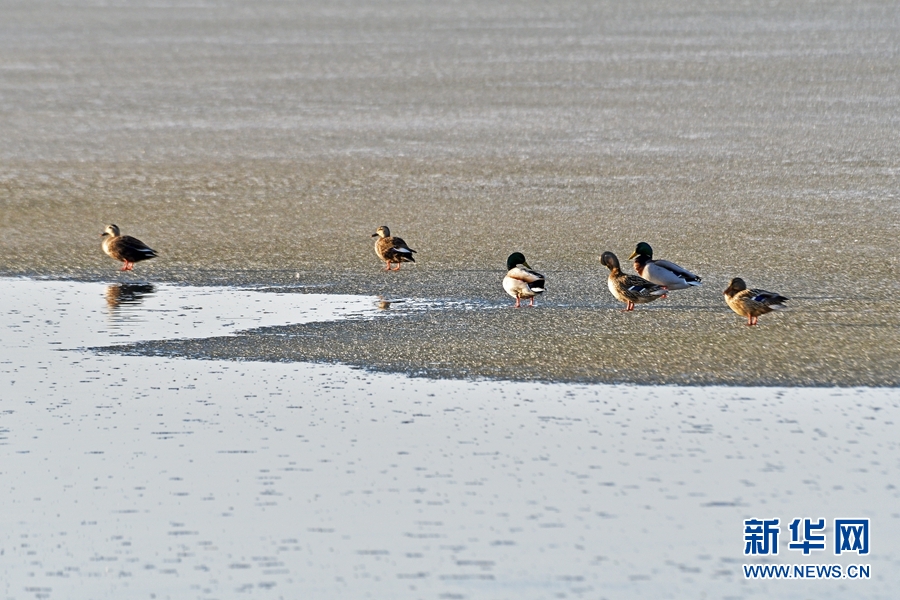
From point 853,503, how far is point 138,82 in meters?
19.0

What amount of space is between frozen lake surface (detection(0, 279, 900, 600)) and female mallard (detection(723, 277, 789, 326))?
52.7 inches

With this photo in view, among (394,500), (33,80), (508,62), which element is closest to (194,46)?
(33,80)

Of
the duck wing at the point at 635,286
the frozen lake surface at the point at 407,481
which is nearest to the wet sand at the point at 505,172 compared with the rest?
the duck wing at the point at 635,286

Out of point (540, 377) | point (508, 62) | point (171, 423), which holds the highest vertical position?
point (508, 62)

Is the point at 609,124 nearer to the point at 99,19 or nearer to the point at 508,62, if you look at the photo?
the point at 508,62

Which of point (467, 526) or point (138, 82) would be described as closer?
point (467, 526)

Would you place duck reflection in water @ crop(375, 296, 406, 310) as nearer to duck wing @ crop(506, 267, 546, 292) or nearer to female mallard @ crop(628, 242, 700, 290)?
duck wing @ crop(506, 267, 546, 292)

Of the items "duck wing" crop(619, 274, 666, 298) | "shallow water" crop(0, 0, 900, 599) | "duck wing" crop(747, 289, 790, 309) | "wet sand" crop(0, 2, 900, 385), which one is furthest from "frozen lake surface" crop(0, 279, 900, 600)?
"duck wing" crop(619, 274, 666, 298)

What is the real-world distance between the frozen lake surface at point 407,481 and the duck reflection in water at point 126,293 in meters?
1.61

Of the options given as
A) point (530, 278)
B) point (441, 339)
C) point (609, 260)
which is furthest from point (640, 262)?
point (441, 339)

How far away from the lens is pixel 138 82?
23406 mm

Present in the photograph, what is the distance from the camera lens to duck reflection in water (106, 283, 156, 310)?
10508 millimetres

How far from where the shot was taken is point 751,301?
9.16 meters

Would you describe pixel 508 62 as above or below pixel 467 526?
above
